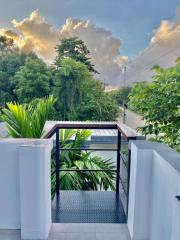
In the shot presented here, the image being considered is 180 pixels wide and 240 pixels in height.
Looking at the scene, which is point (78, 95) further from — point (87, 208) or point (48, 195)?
point (48, 195)

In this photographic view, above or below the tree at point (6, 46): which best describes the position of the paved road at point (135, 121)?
below

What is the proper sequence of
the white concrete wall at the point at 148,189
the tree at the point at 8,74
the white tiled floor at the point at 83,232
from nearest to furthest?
the white concrete wall at the point at 148,189 < the white tiled floor at the point at 83,232 < the tree at the point at 8,74

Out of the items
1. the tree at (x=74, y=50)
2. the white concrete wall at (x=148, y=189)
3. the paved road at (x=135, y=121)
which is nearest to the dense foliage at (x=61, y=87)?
the tree at (x=74, y=50)

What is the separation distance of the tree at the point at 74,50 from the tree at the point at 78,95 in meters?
1.96

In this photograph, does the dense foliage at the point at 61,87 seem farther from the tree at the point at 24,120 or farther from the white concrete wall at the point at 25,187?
the white concrete wall at the point at 25,187

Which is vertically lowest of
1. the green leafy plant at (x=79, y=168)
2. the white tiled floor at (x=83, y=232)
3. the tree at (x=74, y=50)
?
the white tiled floor at (x=83, y=232)

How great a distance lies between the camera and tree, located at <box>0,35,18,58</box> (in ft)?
51.8

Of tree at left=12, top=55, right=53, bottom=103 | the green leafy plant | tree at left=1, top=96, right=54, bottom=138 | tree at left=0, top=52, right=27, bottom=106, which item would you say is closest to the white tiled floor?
the green leafy plant

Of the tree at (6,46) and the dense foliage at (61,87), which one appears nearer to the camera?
the dense foliage at (61,87)

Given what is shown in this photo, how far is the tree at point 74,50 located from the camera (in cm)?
1459

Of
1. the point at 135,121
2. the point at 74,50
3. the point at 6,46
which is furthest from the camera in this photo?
the point at 6,46

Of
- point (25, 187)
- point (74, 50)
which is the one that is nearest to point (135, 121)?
point (25, 187)

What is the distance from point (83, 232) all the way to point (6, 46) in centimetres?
1657

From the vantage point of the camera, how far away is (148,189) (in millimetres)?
1866
